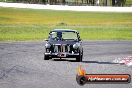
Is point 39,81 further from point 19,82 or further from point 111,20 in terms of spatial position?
point 111,20

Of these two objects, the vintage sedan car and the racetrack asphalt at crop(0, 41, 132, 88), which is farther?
the vintage sedan car

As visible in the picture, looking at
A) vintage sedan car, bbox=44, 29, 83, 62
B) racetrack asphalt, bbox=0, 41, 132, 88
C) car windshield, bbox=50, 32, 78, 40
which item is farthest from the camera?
car windshield, bbox=50, 32, 78, 40

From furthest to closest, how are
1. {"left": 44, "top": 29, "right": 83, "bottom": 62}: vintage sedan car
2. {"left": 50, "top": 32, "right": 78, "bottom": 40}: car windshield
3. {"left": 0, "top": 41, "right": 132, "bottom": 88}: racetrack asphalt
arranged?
{"left": 50, "top": 32, "right": 78, "bottom": 40}: car windshield
{"left": 44, "top": 29, "right": 83, "bottom": 62}: vintage sedan car
{"left": 0, "top": 41, "right": 132, "bottom": 88}: racetrack asphalt

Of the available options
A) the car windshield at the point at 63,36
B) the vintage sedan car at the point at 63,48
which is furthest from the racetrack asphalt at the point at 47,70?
the car windshield at the point at 63,36

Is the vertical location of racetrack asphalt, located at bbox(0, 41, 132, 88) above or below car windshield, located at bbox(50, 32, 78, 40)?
below

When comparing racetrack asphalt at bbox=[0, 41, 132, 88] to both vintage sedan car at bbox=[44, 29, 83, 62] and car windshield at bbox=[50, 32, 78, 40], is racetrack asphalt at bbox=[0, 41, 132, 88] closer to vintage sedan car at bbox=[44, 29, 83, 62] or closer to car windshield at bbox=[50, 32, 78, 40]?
vintage sedan car at bbox=[44, 29, 83, 62]

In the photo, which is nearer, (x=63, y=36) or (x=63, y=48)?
(x=63, y=48)

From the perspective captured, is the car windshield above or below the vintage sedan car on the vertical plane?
above

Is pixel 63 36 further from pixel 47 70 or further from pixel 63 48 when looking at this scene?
pixel 47 70

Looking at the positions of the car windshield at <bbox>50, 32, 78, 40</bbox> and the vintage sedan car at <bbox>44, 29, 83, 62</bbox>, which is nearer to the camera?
the vintage sedan car at <bbox>44, 29, 83, 62</bbox>

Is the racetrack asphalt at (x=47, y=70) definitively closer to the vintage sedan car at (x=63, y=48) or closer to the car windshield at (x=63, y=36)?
the vintage sedan car at (x=63, y=48)

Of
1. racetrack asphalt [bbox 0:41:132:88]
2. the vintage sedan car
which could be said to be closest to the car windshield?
the vintage sedan car

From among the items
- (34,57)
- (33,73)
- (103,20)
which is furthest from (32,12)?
(33,73)

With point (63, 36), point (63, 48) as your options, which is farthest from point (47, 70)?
point (63, 36)
